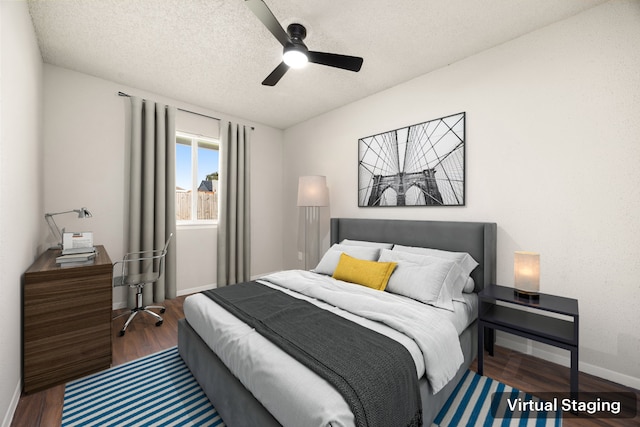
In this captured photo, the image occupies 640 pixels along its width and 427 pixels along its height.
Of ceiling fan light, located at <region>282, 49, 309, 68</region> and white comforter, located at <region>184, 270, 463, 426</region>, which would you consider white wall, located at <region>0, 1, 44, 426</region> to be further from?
ceiling fan light, located at <region>282, 49, 309, 68</region>

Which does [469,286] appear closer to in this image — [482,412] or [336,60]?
[482,412]

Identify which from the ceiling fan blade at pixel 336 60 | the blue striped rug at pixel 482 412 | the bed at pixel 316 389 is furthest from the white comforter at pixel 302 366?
the ceiling fan blade at pixel 336 60

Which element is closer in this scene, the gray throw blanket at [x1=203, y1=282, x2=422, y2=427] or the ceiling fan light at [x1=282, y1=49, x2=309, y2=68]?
the gray throw blanket at [x1=203, y1=282, x2=422, y2=427]

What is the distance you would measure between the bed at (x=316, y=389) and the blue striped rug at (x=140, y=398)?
0.28 ft

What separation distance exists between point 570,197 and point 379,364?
2068mm

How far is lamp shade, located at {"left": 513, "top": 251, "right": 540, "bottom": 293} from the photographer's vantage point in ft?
6.63

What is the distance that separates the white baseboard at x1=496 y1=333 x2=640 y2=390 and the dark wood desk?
338cm

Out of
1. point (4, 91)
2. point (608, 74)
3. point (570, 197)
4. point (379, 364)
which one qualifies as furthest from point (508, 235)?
point (4, 91)

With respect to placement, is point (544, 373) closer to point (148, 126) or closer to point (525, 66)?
point (525, 66)

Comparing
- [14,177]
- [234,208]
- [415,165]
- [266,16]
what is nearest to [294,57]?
[266,16]

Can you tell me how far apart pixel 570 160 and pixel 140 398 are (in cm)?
357

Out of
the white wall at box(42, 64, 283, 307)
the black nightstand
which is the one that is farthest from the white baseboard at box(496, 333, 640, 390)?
the white wall at box(42, 64, 283, 307)

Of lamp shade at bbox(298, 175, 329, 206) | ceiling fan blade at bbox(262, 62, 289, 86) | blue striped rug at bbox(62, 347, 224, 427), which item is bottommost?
blue striped rug at bbox(62, 347, 224, 427)

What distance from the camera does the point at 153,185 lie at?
340cm
